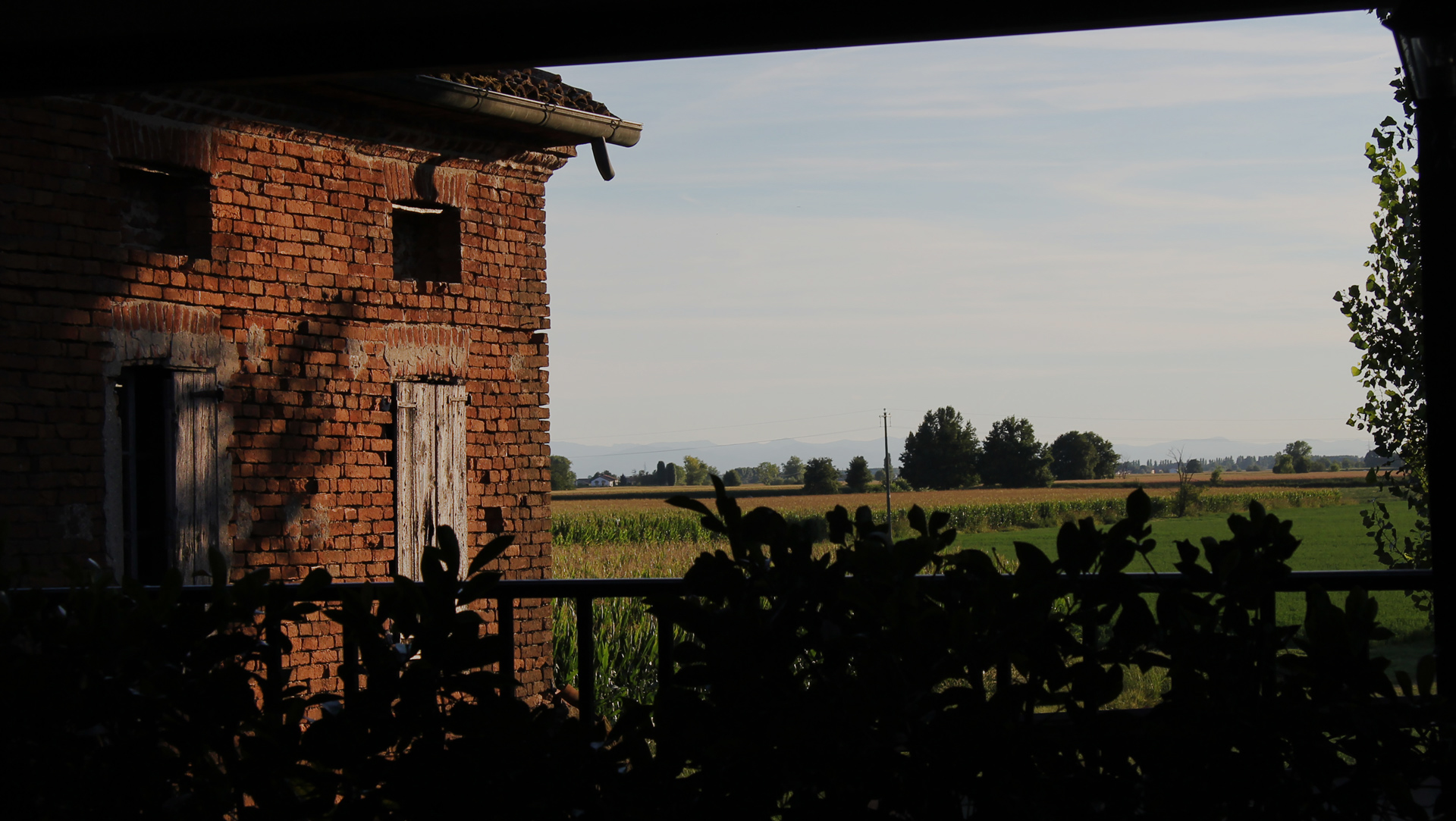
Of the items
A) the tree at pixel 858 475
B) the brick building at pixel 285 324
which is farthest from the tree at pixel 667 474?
the brick building at pixel 285 324

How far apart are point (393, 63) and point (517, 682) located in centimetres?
136

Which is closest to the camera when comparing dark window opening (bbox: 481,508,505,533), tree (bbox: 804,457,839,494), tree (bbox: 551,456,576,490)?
dark window opening (bbox: 481,508,505,533)

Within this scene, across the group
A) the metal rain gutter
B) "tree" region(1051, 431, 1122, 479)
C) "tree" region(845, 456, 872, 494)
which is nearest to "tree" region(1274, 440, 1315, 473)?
"tree" region(1051, 431, 1122, 479)

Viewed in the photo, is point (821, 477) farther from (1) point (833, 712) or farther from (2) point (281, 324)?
(1) point (833, 712)

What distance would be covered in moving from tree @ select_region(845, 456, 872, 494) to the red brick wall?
75.6 meters

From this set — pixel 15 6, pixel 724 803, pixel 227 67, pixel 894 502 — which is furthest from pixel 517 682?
pixel 894 502

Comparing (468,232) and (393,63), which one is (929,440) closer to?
(468,232)

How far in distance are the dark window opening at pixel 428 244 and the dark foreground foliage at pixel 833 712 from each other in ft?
24.6

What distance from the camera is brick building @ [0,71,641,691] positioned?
23.2ft

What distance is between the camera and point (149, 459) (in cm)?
777

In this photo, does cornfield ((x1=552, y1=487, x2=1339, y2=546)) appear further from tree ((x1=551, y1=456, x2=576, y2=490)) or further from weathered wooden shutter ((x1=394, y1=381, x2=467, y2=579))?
tree ((x1=551, y1=456, x2=576, y2=490))

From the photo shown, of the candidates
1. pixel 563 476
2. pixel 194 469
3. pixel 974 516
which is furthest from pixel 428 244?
pixel 563 476

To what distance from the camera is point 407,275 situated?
9266 millimetres

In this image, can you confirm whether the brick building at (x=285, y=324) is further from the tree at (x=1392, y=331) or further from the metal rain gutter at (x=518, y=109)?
the tree at (x=1392, y=331)
